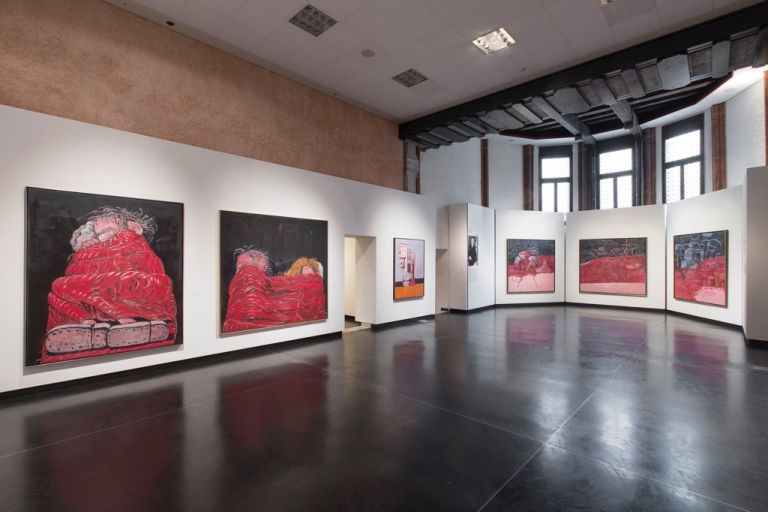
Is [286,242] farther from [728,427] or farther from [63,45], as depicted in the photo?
[728,427]

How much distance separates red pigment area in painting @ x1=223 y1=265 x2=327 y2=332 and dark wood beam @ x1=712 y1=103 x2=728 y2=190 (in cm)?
1257

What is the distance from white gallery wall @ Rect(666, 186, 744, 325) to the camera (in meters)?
8.75

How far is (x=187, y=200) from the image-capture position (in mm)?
5914

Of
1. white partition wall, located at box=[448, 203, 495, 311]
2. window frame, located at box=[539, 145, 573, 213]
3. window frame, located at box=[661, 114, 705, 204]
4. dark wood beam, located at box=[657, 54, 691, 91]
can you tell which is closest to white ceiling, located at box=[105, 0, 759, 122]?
dark wood beam, located at box=[657, 54, 691, 91]

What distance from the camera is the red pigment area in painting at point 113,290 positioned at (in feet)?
15.5

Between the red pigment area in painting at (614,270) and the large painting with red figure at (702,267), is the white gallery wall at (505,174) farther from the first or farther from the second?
the large painting with red figure at (702,267)

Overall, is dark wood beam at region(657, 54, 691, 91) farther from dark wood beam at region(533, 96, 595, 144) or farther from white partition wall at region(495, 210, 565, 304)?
white partition wall at region(495, 210, 565, 304)

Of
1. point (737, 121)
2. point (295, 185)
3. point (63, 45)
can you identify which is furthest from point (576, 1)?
point (737, 121)

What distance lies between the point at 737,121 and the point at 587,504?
43.5 ft

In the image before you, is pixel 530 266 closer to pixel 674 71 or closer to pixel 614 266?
pixel 614 266

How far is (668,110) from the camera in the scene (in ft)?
40.1

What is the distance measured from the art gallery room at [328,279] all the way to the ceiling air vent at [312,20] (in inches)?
3.8

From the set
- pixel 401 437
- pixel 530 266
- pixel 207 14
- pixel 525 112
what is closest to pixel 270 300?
A: pixel 401 437

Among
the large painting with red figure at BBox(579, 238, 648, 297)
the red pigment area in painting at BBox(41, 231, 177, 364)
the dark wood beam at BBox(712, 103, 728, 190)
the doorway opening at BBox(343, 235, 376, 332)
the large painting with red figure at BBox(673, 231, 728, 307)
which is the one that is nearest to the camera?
the red pigment area in painting at BBox(41, 231, 177, 364)
